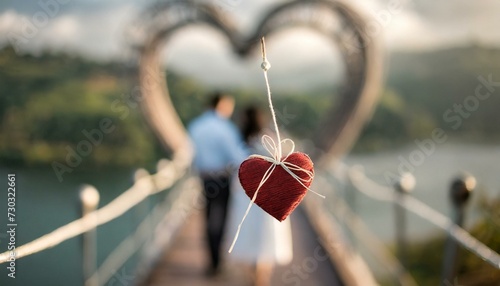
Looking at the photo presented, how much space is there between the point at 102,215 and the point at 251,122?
3.64 ft

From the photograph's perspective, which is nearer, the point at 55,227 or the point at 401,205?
the point at 401,205

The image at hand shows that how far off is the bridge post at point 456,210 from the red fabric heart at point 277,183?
1316 millimetres

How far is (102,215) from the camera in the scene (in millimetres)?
3500

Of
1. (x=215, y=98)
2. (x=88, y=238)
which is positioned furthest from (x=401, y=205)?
(x=88, y=238)

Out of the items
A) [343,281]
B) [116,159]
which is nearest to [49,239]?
[343,281]

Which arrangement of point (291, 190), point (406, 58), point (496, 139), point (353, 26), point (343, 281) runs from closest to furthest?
point (291, 190)
point (343, 281)
point (353, 26)
point (496, 139)
point (406, 58)

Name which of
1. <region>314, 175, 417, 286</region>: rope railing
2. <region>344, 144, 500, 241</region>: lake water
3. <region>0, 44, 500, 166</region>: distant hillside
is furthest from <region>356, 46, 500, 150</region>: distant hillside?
<region>314, 175, 417, 286</region>: rope railing

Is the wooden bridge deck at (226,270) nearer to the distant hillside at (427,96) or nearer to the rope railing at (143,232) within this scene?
the rope railing at (143,232)

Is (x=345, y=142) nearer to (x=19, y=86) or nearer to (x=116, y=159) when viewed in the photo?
(x=116, y=159)

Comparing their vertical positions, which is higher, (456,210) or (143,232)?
(143,232)

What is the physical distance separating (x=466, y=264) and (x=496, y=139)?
3036 cm

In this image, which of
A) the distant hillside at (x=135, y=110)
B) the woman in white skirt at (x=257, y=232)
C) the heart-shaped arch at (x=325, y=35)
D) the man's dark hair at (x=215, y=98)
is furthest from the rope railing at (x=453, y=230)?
the distant hillside at (x=135, y=110)

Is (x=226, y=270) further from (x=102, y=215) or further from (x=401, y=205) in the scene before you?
(x=401, y=205)

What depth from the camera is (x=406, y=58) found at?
53.0 m
